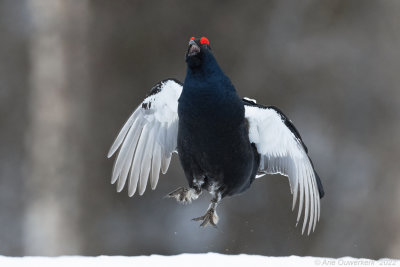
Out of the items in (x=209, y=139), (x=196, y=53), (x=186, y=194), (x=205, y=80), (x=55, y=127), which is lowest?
(x=55, y=127)

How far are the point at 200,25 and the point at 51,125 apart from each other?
1.28m

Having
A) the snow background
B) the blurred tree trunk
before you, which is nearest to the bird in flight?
the snow background

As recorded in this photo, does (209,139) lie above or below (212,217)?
above

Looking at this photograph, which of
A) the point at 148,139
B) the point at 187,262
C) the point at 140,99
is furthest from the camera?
the point at 140,99

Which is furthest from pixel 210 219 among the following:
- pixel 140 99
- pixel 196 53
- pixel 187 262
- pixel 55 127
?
pixel 55 127

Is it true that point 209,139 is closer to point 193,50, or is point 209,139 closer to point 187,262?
point 193,50

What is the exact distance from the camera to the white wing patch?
368 centimetres

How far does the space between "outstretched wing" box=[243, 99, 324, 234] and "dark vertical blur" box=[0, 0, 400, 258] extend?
1755 millimetres

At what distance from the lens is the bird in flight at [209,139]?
345 cm

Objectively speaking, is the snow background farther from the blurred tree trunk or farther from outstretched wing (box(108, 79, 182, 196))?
the blurred tree trunk

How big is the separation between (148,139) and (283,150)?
25.4 inches

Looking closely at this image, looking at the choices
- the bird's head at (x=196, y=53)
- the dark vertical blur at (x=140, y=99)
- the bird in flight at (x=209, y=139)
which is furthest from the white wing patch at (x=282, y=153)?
the dark vertical blur at (x=140, y=99)

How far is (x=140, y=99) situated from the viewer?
5.61 m

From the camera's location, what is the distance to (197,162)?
11.6ft
